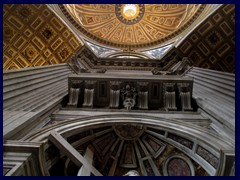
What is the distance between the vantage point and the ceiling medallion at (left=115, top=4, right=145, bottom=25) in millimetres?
22250

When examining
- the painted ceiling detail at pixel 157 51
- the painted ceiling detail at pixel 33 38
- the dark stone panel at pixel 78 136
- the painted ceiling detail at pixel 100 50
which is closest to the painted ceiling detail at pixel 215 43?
the painted ceiling detail at pixel 157 51

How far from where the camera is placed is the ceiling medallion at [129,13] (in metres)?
22.2

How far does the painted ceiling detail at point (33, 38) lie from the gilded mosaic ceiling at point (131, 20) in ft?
16.9

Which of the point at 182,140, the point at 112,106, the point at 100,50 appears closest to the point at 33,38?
the point at 100,50

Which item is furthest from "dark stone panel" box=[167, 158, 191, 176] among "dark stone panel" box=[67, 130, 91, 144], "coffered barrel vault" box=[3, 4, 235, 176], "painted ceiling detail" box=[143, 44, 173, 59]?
"painted ceiling detail" box=[143, 44, 173, 59]

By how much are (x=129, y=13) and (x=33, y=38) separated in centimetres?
1007

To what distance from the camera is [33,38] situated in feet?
48.2

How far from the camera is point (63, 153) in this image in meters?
5.23

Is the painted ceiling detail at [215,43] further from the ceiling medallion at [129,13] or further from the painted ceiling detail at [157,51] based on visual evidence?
the ceiling medallion at [129,13]

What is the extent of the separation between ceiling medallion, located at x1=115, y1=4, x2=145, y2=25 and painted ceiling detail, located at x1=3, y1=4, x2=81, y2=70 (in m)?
8.49

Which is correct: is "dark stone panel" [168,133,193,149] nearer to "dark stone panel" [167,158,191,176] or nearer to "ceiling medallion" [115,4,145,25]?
"dark stone panel" [167,158,191,176]

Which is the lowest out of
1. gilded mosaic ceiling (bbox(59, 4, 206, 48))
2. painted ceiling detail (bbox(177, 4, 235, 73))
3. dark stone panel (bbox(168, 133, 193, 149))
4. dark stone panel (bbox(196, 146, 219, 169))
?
dark stone panel (bbox(196, 146, 219, 169))
